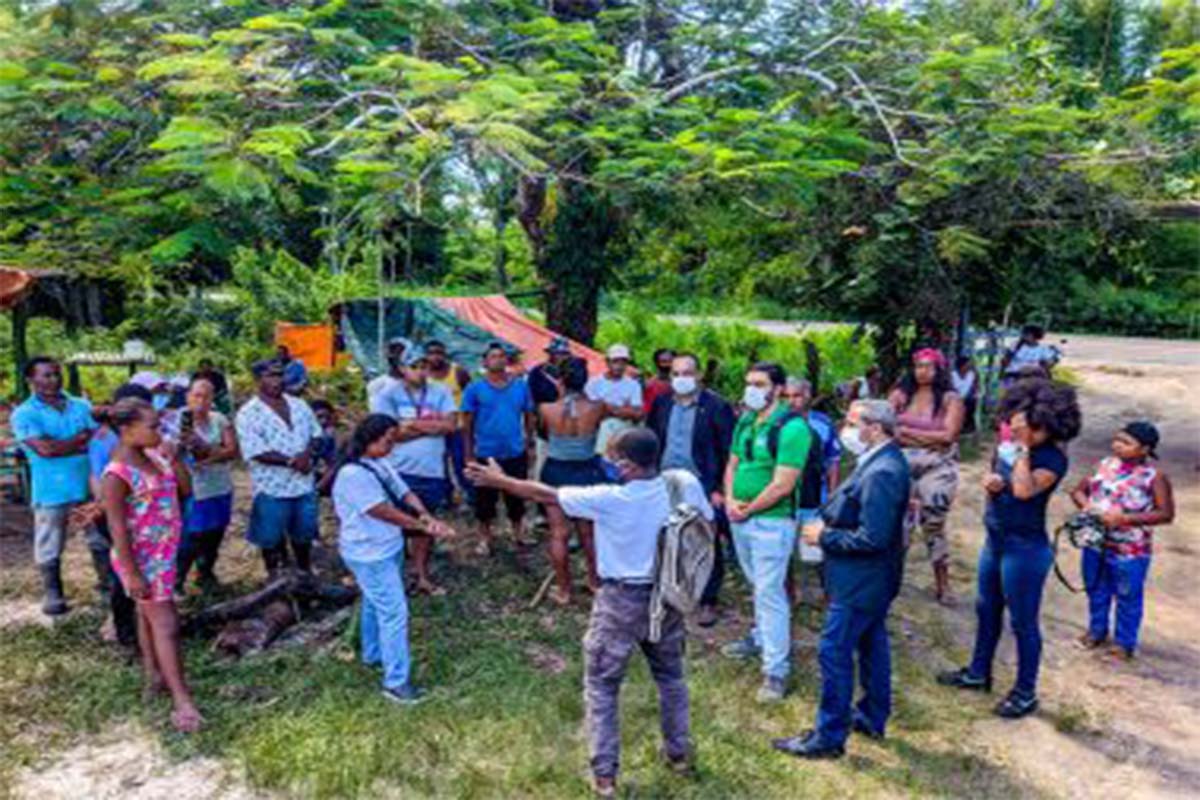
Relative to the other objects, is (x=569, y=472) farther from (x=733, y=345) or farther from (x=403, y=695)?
(x=733, y=345)

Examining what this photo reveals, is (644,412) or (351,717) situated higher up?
(644,412)

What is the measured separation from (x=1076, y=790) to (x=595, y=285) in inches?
304

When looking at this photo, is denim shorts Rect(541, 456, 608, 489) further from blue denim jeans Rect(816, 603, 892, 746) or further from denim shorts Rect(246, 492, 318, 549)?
blue denim jeans Rect(816, 603, 892, 746)

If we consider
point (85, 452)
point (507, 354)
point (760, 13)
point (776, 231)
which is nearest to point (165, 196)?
point (85, 452)

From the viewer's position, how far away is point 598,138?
273 inches

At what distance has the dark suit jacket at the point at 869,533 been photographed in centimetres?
397

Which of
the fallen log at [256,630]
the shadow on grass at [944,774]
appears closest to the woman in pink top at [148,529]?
the fallen log at [256,630]

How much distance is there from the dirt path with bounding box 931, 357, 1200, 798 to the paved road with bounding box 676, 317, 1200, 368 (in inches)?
475

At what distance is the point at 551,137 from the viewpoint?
738 cm

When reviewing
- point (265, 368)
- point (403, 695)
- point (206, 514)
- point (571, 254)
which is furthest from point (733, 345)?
point (403, 695)

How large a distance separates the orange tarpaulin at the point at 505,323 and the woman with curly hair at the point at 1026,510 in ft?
18.5

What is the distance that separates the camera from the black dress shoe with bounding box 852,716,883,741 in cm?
446

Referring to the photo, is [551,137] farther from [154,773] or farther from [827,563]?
[154,773]

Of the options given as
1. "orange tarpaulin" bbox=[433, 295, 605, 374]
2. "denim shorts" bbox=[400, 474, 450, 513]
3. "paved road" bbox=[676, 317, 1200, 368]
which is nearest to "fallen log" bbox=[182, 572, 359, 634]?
"denim shorts" bbox=[400, 474, 450, 513]
